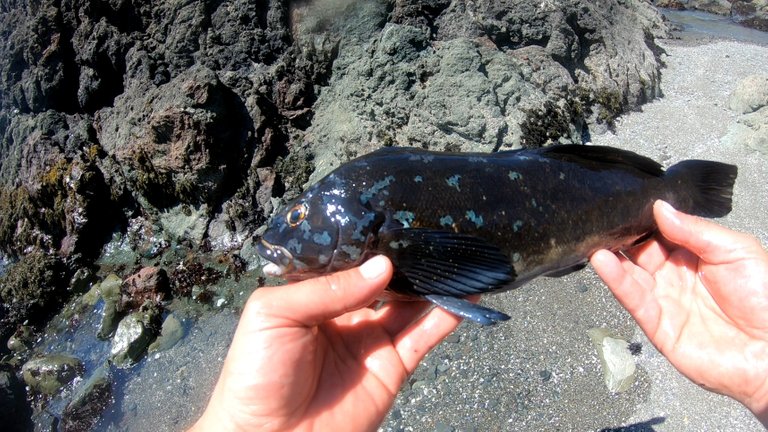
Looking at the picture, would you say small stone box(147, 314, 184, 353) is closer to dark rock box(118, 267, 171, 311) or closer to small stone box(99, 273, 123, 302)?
dark rock box(118, 267, 171, 311)

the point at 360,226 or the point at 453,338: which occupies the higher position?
the point at 360,226

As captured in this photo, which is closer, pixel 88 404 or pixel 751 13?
pixel 88 404

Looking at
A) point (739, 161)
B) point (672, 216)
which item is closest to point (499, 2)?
point (739, 161)

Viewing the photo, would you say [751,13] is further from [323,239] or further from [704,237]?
[323,239]

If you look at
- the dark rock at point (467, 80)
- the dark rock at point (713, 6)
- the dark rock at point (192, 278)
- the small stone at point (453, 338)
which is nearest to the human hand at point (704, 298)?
the small stone at point (453, 338)

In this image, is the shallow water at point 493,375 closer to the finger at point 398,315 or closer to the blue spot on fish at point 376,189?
the finger at point 398,315

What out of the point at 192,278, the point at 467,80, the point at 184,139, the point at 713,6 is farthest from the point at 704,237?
the point at 713,6

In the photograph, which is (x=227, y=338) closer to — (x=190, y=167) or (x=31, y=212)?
(x=190, y=167)
